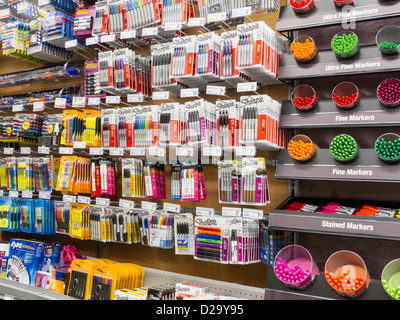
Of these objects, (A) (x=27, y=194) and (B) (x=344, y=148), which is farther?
(A) (x=27, y=194)

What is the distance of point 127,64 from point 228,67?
3.05 ft

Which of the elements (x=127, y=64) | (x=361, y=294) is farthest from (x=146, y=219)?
(x=361, y=294)

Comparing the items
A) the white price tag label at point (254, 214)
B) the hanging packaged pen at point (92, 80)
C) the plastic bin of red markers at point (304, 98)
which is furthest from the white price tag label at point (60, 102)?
the plastic bin of red markers at point (304, 98)

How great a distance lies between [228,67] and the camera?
2697mm

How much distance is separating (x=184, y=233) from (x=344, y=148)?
1.29 meters

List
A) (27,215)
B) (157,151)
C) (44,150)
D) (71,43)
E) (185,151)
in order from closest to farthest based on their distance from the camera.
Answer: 1. (185,151)
2. (157,151)
3. (71,43)
4. (44,150)
5. (27,215)

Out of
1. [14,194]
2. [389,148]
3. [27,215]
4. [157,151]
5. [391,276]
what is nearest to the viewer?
[391,276]

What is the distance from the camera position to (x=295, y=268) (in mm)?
2246

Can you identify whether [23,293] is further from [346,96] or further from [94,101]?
[346,96]

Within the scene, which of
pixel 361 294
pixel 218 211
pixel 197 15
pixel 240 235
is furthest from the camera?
pixel 197 15

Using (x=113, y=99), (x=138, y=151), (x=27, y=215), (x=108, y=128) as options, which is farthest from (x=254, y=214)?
(x=27, y=215)

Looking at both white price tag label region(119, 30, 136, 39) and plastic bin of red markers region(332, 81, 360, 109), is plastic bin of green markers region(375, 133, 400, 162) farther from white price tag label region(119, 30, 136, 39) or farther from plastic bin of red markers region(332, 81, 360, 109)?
white price tag label region(119, 30, 136, 39)

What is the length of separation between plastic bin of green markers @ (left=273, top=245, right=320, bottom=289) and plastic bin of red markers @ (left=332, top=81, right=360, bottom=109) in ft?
2.84
